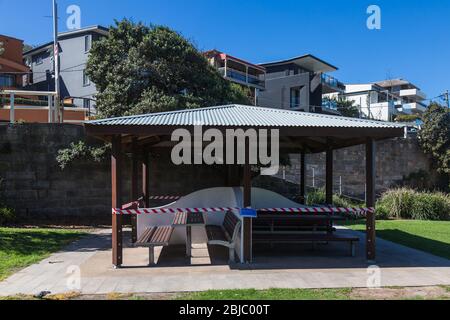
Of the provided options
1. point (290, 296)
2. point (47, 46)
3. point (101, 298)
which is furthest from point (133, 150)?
point (47, 46)

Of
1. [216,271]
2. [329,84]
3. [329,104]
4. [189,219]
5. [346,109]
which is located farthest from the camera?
[329,84]

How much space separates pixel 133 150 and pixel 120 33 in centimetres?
650

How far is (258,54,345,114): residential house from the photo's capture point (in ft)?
128

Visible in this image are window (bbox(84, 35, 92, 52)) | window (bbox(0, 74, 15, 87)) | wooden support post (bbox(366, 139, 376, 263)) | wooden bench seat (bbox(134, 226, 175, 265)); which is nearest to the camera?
wooden bench seat (bbox(134, 226, 175, 265))

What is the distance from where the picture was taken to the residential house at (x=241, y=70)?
4212 cm

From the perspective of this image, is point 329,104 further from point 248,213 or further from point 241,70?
point 248,213

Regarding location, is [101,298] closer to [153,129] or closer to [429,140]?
[153,129]

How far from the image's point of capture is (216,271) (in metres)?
6.88

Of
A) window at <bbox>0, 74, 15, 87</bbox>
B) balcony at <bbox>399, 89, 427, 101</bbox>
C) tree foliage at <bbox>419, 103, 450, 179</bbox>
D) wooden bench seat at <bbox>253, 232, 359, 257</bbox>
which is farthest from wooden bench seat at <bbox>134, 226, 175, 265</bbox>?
balcony at <bbox>399, 89, 427, 101</bbox>

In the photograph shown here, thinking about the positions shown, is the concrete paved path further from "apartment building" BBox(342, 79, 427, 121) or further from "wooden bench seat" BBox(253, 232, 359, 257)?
"apartment building" BBox(342, 79, 427, 121)

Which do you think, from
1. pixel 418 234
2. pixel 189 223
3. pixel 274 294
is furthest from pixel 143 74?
pixel 274 294

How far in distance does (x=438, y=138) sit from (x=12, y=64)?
3272 cm

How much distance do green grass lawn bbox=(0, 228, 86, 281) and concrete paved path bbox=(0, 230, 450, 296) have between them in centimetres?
30

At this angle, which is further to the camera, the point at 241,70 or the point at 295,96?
the point at 241,70
